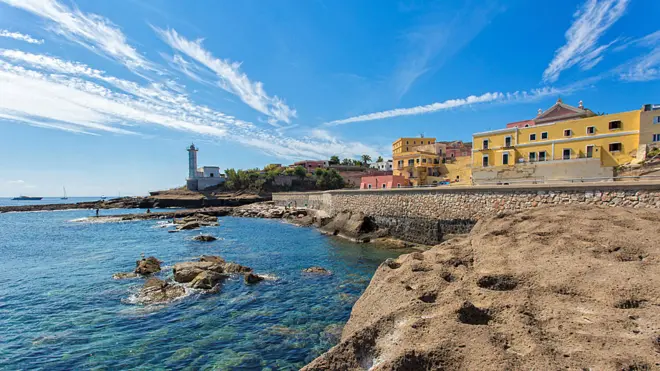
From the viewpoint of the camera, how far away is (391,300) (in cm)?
629

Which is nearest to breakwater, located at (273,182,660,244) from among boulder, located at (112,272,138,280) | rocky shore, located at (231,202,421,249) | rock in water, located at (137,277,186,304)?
rocky shore, located at (231,202,421,249)

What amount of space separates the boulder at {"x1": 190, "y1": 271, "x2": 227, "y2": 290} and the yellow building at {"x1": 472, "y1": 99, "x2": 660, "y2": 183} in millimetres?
30800

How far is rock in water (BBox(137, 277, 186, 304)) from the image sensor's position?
12.4 meters

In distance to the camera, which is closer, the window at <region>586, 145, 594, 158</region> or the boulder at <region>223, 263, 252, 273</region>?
the boulder at <region>223, 263, 252, 273</region>

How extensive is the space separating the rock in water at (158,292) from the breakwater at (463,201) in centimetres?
1806

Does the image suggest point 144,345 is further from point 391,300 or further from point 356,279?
point 356,279

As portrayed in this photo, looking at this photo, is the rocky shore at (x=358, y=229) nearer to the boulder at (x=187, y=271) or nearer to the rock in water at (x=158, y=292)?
the boulder at (x=187, y=271)

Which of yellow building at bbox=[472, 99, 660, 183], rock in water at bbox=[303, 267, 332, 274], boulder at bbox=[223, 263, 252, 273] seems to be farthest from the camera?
yellow building at bbox=[472, 99, 660, 183]

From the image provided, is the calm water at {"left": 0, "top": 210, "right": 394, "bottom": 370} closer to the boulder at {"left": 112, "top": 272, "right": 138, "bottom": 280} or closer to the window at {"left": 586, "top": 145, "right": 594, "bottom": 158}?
the boulder at {"left": 112, "top": 272, "right": 138, "bottom": 280}

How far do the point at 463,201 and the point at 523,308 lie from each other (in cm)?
1797

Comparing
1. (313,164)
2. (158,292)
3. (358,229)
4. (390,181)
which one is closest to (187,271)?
(158,292)

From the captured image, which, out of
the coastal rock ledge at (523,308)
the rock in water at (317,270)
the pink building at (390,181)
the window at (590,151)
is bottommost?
the rock in water at (317,270)

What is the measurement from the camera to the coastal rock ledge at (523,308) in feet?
12.7

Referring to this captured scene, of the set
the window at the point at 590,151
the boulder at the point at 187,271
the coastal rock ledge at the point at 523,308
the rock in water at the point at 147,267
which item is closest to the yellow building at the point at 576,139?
the window at the point at 590,151
